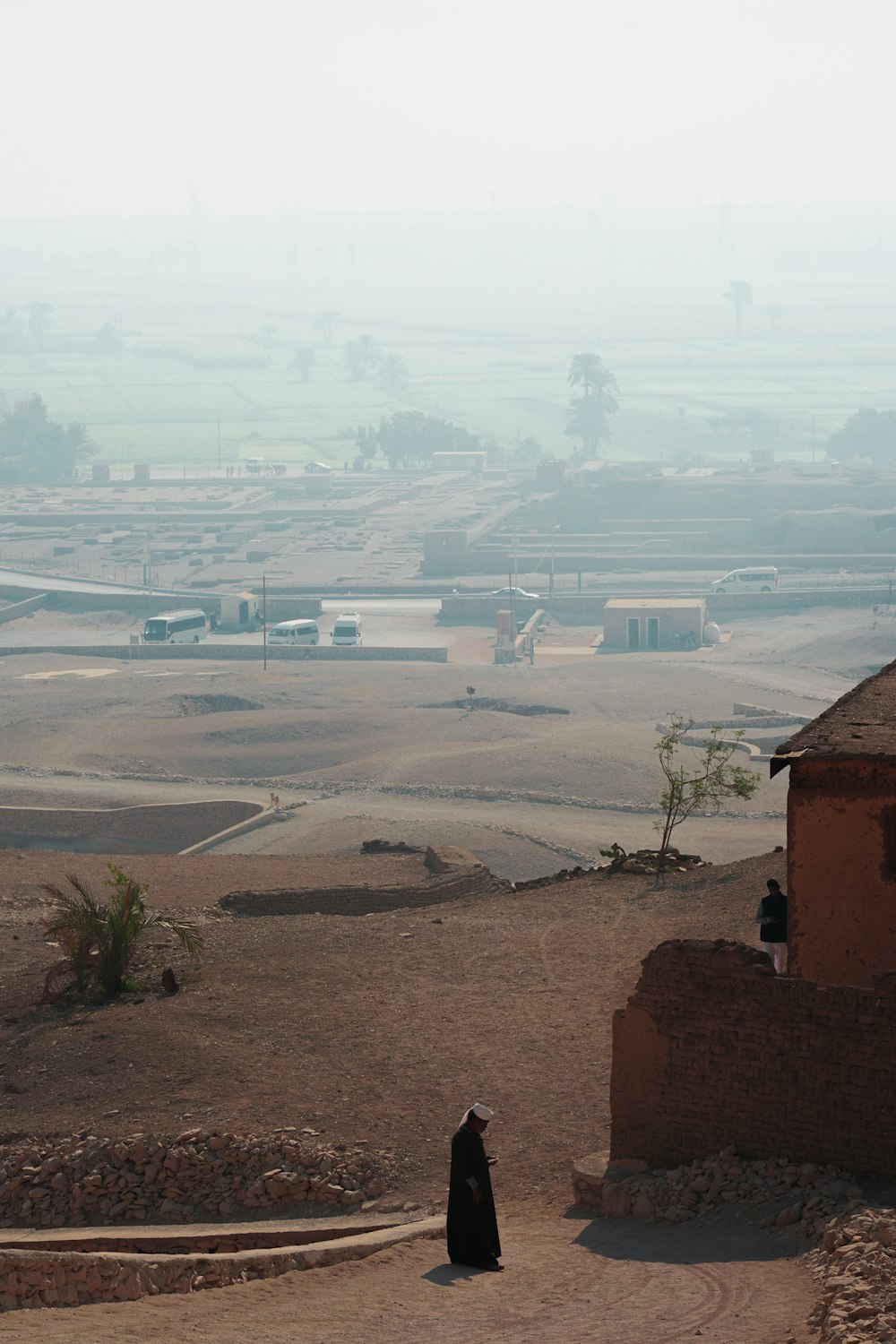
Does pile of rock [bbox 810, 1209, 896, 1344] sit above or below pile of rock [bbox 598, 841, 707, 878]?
above

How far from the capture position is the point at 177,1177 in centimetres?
1152

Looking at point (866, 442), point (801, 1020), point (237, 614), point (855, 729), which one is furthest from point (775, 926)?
point (866, 442)

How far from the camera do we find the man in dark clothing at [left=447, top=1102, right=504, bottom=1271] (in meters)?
8.74

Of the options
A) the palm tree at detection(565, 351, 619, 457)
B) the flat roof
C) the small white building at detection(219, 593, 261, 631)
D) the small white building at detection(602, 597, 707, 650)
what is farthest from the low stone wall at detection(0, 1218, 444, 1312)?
the palm tree at detection(565, 351, 619, 457)

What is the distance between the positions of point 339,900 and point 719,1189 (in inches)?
449

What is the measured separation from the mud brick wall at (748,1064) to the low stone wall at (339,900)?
9956mm

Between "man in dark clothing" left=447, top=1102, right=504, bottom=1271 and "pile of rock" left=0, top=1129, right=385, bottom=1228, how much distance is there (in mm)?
2076

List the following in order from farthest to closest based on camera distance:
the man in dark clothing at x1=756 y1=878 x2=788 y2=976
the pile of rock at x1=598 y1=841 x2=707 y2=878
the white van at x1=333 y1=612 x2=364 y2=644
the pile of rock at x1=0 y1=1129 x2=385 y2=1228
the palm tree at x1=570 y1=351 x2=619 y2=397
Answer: the palm tree at x1=570 y1=351 x2=619 y2=397 < the white van at x1=333 y1=612 x2=364 y2=644 < the pile of rock at x1=598 y1=841 x2=707 y2=878 < the man in dark clothing at x1=756 y1=878 x2=788 y2=976 < the pile of rock at x1=0 y1=1129 x2=385 y2=1228

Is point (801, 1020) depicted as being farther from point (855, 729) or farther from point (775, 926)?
point (855, 729)

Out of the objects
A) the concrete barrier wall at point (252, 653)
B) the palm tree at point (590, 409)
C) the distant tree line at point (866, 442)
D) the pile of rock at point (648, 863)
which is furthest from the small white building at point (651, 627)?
the distant tree line at point (866, 442)

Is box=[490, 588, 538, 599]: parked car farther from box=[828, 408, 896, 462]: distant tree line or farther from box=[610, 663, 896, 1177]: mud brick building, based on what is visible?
box=[828, 408, 896, 462]: distant tree line

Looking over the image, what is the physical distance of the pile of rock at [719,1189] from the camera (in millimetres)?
8789

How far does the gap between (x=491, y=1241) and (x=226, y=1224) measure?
2596mm

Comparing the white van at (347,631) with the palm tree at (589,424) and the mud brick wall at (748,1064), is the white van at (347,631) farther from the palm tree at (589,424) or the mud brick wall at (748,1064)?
the palm tree at (589,424)
